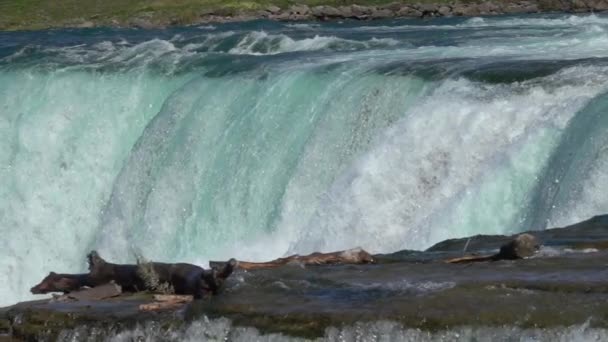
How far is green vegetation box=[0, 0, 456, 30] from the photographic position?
207ft

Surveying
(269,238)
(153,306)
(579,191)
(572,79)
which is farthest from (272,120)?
(153,306)

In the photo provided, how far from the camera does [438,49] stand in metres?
27.0

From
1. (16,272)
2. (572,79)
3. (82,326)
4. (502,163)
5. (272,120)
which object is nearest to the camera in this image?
(82,326)

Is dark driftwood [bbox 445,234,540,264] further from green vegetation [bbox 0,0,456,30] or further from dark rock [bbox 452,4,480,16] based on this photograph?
green vegetation [bbox 0,0,456,30]

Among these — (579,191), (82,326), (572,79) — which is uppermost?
(572,79)

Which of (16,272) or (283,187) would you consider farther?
(16,272)

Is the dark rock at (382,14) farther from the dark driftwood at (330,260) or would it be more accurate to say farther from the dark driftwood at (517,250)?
the dark driftwood at (517,250)

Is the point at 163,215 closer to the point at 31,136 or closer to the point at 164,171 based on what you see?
the point at 164,171

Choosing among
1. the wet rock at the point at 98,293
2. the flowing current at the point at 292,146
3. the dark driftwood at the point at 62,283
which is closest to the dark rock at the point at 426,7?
the flowing current at the point at 292,146

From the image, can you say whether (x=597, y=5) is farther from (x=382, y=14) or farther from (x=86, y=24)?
(x=86, y=24)

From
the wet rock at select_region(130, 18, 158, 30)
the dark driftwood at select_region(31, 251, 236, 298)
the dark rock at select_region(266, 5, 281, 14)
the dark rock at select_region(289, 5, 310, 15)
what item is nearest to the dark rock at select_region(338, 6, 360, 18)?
the dark rock at select_region(289, 5, 310, 15)

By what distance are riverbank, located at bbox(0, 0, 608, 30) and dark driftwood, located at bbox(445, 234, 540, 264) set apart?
41845 millimetres

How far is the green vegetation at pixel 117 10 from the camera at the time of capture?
207ft

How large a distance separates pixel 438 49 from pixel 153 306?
15.5m
